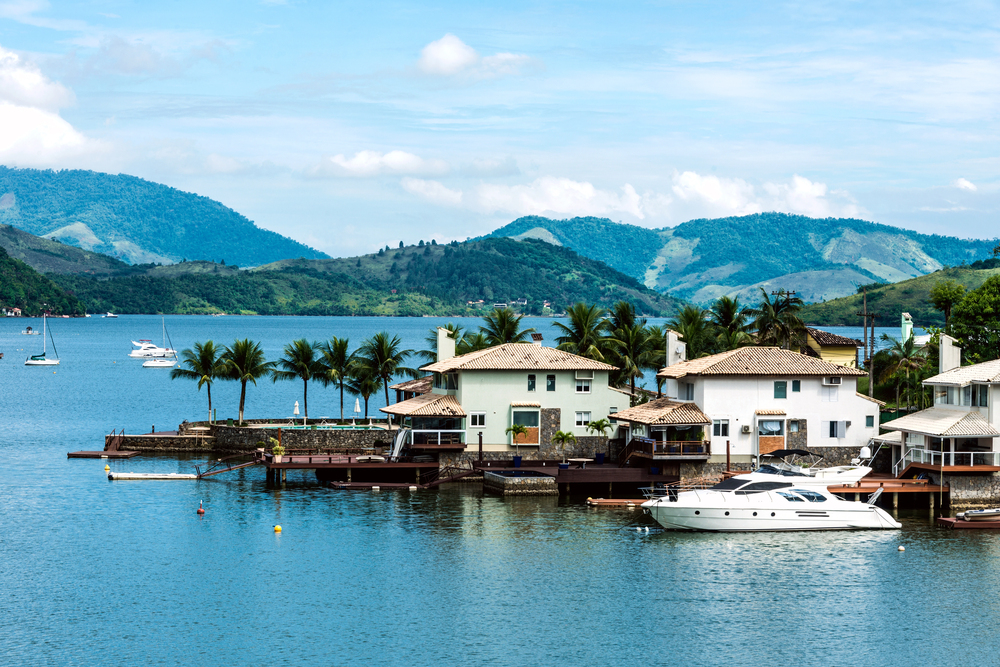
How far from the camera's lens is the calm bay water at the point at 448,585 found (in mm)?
40469

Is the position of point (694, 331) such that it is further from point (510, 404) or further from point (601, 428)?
point (510, 404)

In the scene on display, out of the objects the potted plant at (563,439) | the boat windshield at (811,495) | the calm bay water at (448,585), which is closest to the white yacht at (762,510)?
the boat windshield at (811,495)

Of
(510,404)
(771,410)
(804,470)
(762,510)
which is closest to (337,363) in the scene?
(510,404)

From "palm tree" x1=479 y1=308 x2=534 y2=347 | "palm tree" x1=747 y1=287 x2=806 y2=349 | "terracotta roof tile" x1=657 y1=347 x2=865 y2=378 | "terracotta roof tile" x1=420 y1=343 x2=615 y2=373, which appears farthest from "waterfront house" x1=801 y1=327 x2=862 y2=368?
"terracotta roof tile" x1=420 y1=343 x2=615 y2=373

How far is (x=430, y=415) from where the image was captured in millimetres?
74000

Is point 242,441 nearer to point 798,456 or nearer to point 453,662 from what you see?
point 798,456

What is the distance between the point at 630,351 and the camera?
3519 inches

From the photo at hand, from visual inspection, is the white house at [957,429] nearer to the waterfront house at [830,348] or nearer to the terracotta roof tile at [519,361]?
the terracotta roof tile at [519,361]

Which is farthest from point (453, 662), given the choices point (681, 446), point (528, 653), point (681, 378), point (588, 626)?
point (681, 378)

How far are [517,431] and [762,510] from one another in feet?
66.8

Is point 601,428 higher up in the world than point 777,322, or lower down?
lower down

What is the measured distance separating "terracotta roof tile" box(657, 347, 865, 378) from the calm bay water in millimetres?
11640

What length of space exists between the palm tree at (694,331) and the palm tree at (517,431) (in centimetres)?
1979

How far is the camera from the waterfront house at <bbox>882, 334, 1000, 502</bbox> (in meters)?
64.6
